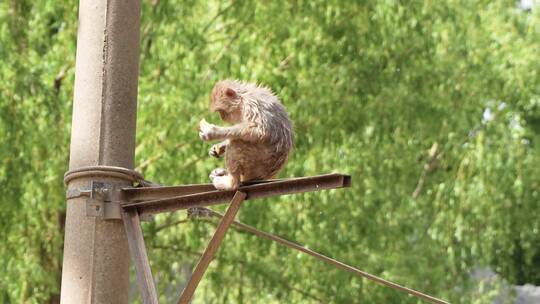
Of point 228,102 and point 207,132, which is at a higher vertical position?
point 228,102

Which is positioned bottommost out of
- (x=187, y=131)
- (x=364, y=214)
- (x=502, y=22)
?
(x=364, y=214)

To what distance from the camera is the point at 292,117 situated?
999 cm

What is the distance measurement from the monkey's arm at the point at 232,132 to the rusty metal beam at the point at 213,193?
210 millimetres

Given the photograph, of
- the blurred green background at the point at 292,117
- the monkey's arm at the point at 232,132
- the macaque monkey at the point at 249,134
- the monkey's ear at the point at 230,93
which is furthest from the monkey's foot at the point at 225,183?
the blurred green background at the point at 292,117

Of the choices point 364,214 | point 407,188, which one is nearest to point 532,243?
point 407,188

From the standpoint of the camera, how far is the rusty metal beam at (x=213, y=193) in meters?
4.27

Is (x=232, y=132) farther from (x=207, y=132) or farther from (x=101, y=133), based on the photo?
(x=101, y=133)

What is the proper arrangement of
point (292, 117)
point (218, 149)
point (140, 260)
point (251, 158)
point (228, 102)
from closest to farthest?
point (140, 260), point (251, 158), point (228, 102), point (218, 149), point (292, 117)

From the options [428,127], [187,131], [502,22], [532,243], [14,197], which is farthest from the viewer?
[532,243]

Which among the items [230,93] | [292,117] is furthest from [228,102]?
[292,117]

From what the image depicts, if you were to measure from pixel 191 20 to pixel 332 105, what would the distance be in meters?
1.67

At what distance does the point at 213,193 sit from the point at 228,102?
416 mm

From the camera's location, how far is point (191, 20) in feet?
34.1

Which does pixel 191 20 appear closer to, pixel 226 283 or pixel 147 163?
pixel 147 163
